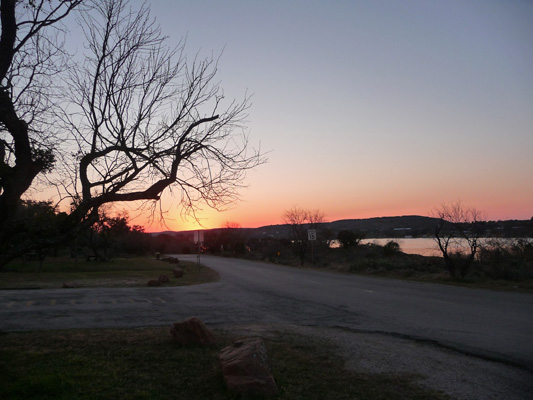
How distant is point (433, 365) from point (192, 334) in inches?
156

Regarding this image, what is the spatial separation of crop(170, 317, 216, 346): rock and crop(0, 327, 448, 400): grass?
0.14m

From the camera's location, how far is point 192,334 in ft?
25.5

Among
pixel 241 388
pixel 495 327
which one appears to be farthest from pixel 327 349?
pixel 495 327

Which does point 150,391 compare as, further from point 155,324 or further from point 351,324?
point 351,324

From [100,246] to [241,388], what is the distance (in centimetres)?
4352

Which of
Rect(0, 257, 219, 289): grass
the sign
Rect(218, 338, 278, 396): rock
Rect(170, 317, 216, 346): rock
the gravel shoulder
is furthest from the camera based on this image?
the sign

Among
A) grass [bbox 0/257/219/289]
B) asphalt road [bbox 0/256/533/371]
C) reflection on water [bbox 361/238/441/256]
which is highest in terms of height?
reflection on water [bbox 361/238/441/256]

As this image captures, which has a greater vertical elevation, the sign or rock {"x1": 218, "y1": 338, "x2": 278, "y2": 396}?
the sign

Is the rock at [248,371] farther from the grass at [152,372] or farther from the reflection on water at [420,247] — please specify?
the reflection on water at [420,247]

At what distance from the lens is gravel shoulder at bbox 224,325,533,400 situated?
19.3 ft

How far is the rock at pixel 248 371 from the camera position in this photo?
541 cm

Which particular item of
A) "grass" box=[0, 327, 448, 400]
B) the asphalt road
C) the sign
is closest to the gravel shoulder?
"grass" box=[0, 327, 448, 400]

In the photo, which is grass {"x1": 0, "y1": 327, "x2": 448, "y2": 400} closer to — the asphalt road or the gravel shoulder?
the gravel shoulder

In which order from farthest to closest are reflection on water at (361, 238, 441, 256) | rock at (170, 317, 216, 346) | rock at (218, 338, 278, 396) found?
1. reflection on water at (361, 238, 441, 256)
2. rock at (170, 317, 216, 346)
3. rock at (218, 338, 278, 396)
